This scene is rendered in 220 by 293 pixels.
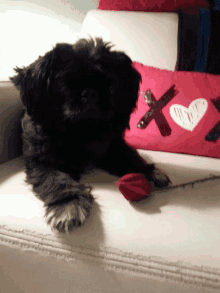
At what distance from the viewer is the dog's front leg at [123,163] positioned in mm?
965

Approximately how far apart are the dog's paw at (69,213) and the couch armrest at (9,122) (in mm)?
458

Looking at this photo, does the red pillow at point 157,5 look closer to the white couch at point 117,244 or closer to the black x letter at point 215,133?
the black x letter at point 215,133

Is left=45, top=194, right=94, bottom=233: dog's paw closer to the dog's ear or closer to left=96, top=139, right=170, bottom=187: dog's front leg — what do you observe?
left=96, top=139, right=170, bottom=187: dog's front leg

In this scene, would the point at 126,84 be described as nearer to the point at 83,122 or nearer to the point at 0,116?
the point at 83,122

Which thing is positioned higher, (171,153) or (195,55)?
(195,55)

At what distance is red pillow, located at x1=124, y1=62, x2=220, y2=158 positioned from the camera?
43.4 inches

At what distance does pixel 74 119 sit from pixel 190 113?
0.61 metres

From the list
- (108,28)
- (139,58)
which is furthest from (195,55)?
(108,28)

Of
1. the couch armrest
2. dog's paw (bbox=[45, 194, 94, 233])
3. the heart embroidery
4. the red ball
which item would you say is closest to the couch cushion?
the heart embroidery

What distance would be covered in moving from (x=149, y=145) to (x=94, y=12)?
3.18 ft

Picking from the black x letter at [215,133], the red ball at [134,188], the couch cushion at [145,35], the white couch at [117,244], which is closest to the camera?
the white couch at [117,244]

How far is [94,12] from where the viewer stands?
4.88 ft

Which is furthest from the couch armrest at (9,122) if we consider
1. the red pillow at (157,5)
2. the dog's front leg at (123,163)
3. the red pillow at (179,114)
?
the red pillow at (157,5)

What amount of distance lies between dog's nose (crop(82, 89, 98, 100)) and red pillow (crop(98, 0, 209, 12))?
995mm
